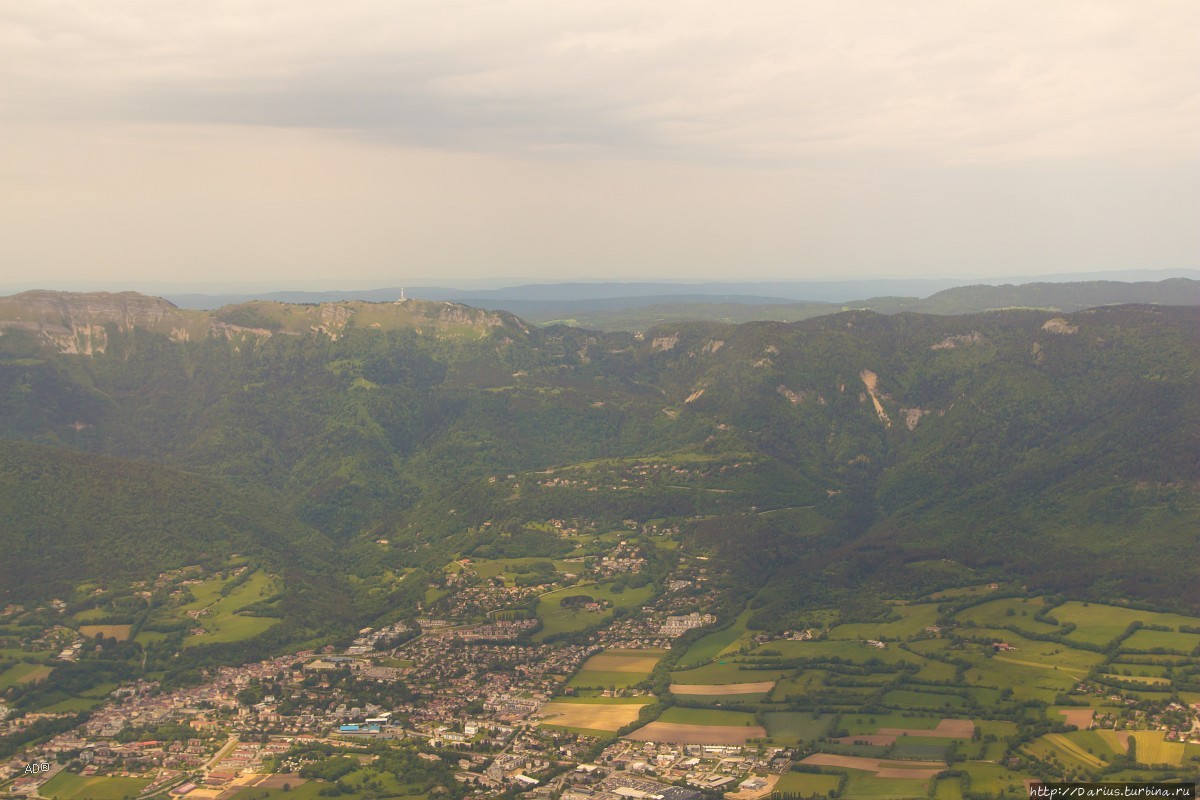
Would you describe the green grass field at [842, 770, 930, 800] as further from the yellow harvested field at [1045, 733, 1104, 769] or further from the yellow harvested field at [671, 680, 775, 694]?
the yellow harvested field at [671, 680, 775, 694]

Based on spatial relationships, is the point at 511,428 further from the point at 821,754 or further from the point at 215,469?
the point at 821,754

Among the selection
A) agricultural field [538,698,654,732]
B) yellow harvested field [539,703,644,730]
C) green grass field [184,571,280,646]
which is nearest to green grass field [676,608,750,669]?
agricultural field [538,698,654,732]

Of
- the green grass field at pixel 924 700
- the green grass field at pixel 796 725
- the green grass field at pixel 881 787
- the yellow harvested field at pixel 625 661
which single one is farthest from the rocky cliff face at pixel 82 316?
the green grass field at pixel 881 787

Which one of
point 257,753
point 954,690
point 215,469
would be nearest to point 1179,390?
point 954,690

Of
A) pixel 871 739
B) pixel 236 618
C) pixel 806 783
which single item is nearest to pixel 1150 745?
pixel 871 739

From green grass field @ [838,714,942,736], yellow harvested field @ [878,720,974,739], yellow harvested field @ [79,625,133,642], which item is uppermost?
yellow harvested field @ [79,625,133,642]

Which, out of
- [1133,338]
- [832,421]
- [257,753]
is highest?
[1133,338]

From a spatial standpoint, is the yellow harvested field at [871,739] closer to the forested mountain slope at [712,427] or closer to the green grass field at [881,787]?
the green grass field at [881,787]
